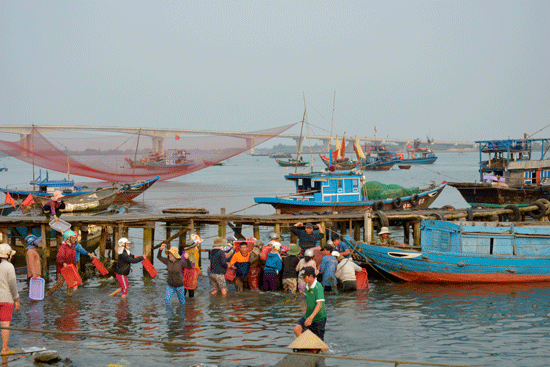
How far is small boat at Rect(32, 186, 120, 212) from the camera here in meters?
27.7

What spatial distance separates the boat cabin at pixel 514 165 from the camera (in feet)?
118

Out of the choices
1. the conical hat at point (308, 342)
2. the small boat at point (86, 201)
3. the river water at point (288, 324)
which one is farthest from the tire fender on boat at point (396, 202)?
the conical hat at point (308, 342)

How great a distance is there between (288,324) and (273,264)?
2.89 metres

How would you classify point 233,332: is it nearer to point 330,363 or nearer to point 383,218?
point 330,363

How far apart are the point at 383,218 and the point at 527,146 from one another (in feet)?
80.3

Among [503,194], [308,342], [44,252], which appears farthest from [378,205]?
[308,342]

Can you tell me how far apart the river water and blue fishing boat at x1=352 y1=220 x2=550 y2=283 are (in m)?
0.39

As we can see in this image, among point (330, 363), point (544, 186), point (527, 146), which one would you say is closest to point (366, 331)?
point (330, 363)

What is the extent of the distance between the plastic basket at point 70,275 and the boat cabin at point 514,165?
30.6m

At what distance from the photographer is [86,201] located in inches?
1155

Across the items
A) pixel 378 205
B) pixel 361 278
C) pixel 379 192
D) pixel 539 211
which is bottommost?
pixel 361 278

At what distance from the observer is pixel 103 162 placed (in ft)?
147

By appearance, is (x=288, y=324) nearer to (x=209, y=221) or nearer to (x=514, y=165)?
(x=209, y=221)

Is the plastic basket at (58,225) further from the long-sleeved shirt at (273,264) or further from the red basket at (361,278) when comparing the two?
the red basket at (361,278)
